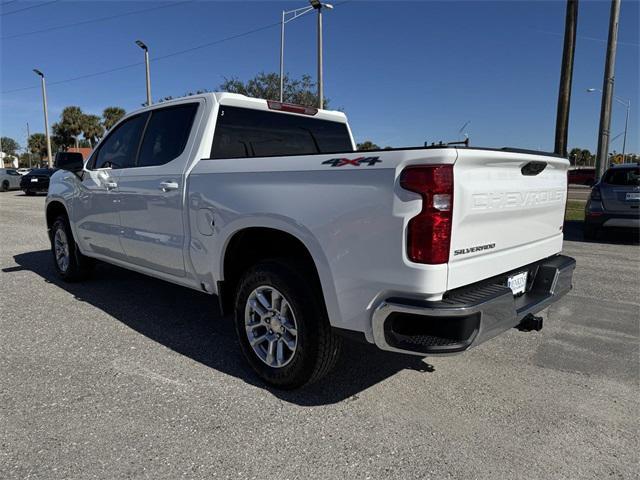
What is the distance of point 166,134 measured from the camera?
4.19m

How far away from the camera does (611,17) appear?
43.8 feet

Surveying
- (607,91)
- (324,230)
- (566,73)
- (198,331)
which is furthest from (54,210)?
(607,91)

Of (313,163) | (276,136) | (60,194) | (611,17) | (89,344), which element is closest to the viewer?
(313,163)

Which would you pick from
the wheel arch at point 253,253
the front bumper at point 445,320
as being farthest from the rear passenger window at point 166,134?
the front bumper at point 445,320

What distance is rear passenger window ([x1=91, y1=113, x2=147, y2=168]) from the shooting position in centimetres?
457

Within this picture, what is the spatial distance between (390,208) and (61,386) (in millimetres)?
2474

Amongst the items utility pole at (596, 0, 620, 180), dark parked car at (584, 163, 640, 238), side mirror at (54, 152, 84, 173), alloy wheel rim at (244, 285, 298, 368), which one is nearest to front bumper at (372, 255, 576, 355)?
alloy wheel rim at (244, 285, 298, 368)

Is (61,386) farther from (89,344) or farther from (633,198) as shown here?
(633,198)

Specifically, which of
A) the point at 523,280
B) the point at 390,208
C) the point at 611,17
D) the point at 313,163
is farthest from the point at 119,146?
the point at 611,17

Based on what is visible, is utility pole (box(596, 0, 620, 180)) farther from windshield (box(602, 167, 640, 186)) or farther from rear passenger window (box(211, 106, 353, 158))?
rear passenger window (box(211, 106, 353, 158))

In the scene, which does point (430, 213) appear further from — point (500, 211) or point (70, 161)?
point (70, 161)

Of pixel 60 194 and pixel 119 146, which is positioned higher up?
pixel 119 146

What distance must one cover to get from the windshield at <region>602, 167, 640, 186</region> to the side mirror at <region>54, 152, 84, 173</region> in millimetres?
9055

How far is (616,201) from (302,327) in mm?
8424
